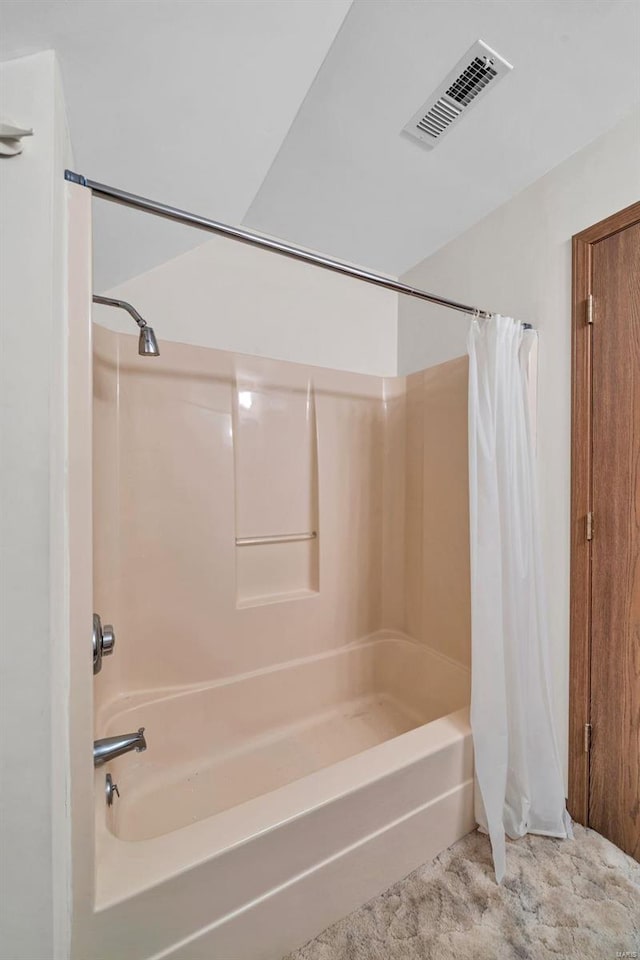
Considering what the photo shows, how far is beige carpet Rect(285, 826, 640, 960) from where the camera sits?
3.37 ft

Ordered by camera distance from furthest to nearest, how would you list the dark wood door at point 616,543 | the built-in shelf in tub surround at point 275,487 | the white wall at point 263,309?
the built-in shelf in tub surround at point 275,487 < the white wall at point 263,309 < the dark wood door at point 616,543

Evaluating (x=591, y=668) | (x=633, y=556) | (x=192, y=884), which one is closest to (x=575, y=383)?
(x=633, y=556)

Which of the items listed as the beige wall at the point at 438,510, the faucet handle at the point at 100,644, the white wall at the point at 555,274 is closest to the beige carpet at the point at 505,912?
the white wall at the point at 555,274

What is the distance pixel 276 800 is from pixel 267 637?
83cm

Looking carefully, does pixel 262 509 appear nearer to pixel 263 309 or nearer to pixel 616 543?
pixel 263 309

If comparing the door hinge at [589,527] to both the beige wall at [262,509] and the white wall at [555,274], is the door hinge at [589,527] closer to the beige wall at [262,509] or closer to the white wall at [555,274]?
the white wall at [555,274]

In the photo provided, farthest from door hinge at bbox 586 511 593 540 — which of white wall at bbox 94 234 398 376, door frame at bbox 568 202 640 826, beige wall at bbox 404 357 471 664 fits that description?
white wall at bbox 94 234 398 376

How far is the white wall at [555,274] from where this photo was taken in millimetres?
1315

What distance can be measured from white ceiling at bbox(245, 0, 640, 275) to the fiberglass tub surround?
71 centimetres

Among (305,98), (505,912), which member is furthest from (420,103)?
(505,912)

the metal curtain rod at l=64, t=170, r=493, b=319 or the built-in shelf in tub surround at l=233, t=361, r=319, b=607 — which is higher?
the metal curtain rod at l=64, t=170, r=493, b=319

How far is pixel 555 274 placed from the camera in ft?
4.85

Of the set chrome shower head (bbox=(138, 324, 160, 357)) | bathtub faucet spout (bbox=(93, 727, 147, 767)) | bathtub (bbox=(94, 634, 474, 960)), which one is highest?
chrome shower head (bbox=(138, 324, 160, 357))

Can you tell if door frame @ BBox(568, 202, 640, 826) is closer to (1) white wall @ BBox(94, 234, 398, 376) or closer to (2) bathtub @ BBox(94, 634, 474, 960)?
(2) bathtub @ BBox(94, 634, 474, 960)
